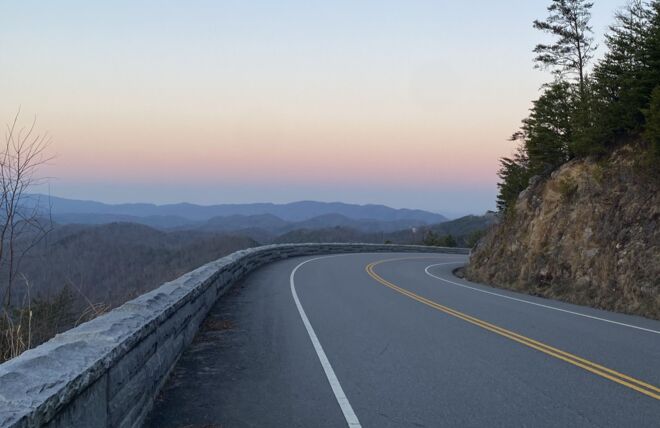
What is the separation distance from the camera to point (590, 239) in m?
18.8

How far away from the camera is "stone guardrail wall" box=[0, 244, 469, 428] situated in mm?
3094

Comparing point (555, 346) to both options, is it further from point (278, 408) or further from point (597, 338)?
point (278, 408)

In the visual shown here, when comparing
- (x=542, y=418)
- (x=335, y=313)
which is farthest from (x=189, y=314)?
(x=542, y=418)

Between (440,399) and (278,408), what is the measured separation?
6.12 feet

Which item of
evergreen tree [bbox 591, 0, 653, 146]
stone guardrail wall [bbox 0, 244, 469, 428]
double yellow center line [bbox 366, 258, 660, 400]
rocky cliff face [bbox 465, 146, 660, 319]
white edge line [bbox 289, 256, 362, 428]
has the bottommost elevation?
white edge line [bbox 289, 256, 362, 428]

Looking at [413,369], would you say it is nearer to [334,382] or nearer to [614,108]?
[334,382]

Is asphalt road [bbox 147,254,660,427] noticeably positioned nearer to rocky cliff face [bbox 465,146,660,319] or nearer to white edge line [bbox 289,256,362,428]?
white edge line [bbox 289,256,362,428]

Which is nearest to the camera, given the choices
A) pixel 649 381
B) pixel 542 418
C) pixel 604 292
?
pixel 542 418

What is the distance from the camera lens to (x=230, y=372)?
746 cm

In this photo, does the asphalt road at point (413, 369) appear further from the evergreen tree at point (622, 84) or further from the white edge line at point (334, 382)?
the evergreen tree at point (622, 84)

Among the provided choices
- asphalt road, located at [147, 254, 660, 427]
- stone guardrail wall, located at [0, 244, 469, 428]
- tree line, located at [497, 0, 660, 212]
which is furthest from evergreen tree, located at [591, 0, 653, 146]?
stone guardrail wall, located at [0, 244, 469, 428]


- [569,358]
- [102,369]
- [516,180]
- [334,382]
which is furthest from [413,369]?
[516,180]

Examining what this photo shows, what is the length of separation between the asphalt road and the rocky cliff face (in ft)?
8.23

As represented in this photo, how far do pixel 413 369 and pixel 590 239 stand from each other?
14.0 meters
